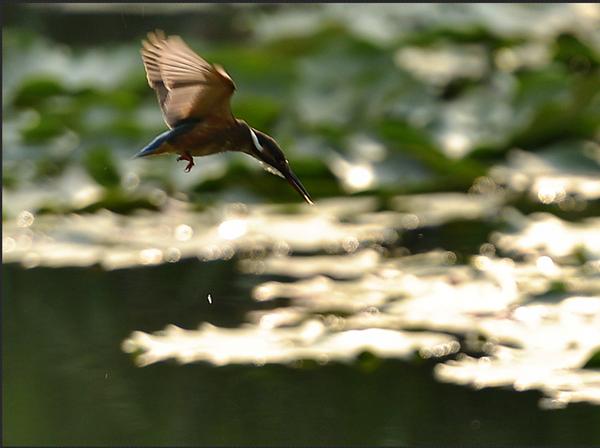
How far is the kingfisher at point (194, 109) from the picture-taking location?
3.21 meters

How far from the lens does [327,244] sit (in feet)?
18.3

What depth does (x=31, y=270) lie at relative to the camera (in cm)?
555

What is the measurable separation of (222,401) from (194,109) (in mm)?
1309

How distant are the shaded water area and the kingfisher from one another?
1.06 meters

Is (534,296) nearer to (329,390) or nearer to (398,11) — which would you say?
(329,390)

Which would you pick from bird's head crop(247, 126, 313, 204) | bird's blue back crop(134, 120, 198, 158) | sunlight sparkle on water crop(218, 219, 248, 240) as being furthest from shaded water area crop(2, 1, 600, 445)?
bird's blue back crop(134, 120, 198, 158)

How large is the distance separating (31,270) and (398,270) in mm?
1605

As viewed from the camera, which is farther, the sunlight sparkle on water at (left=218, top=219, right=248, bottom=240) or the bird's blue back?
the sunlight sparkle on water at (left=218, top=219, right=248, bottom=240)

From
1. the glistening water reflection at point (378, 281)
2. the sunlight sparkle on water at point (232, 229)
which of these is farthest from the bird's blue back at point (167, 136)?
the sunlight sparkle on water at point (232, 229)

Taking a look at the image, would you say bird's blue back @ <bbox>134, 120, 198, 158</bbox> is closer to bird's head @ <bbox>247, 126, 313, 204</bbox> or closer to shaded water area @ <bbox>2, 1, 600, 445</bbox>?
bird's head @ <bbox>247, 126, 313, 204</bbox>

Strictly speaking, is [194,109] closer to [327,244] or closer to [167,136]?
[167,136]

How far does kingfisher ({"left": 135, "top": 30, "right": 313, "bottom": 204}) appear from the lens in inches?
127

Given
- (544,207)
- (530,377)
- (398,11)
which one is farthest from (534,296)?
(398,11)

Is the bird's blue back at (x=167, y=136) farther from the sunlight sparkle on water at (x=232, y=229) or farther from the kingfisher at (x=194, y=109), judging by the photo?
the sunlight sparkle on water at (x=232, y=229)
